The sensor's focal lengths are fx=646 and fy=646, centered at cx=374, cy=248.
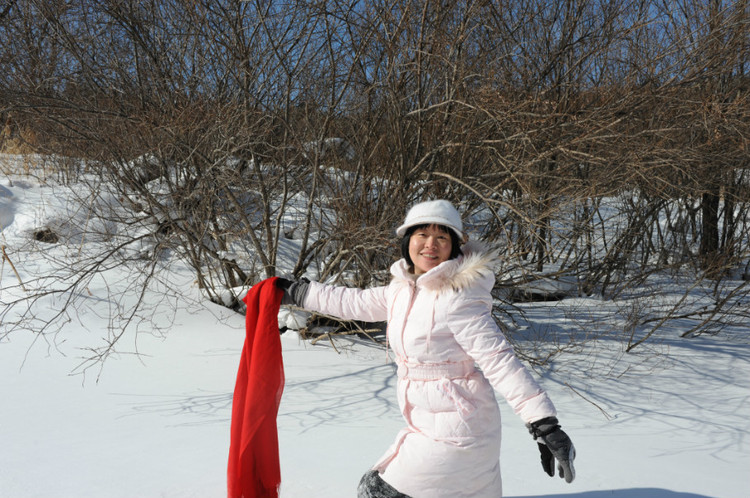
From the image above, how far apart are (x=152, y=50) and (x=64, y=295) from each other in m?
2.58

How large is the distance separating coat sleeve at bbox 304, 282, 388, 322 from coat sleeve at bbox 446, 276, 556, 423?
0.46 m

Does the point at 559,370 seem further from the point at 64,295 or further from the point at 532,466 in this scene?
the point at 64,295

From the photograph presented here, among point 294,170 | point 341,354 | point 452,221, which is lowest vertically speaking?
point 341,354

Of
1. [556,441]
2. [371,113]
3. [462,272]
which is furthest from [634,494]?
[371,113]

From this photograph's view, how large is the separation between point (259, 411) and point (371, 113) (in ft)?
13.4

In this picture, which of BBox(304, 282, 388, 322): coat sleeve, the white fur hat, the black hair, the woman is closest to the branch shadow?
the woman

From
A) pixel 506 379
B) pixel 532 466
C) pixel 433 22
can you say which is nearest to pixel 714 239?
pixel 433 22

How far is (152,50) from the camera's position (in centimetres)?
629

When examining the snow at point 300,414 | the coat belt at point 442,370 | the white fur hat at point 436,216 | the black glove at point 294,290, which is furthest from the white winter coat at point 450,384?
the snow at point 300,414

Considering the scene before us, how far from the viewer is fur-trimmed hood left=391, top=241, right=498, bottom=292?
2189 mm

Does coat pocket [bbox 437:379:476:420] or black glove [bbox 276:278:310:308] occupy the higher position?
black glove [bbox 276:278:310:308]

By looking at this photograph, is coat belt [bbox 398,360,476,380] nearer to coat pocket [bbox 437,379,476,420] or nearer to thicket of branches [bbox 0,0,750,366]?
coat pocket [bbox 437,379,476,420]

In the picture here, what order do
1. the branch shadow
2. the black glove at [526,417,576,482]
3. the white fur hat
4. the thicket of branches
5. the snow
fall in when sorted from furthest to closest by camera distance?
the thicket of branches
the snow
the branch shadow
the white fur hat
the black glove at [526,417,576,482]

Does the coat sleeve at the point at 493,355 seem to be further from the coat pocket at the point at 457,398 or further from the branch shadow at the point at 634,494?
the branch shadow at the point at 634,494
